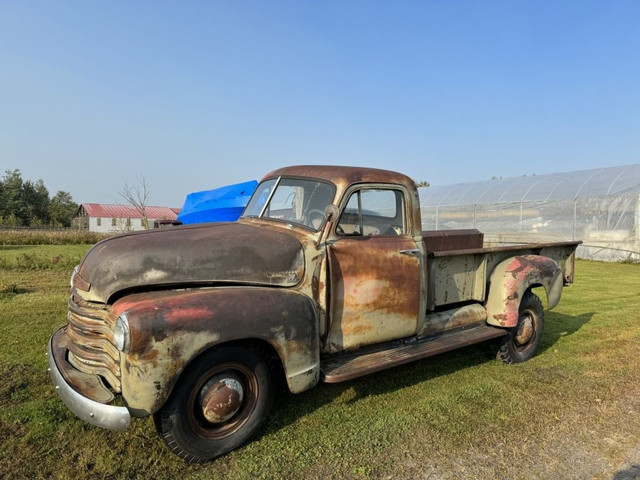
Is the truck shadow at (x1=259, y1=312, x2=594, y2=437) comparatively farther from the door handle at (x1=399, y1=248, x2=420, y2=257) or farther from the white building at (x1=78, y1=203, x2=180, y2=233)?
the white building at (x1=78, y1=203, x2=180, y2=233)

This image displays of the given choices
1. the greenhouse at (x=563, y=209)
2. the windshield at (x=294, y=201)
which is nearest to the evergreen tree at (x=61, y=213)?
the greenhouse at (x=563, y=209)

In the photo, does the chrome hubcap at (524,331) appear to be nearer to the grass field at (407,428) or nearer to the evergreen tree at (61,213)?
the grass field at (407,428)

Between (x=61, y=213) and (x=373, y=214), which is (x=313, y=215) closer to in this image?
(x=373, y=214)

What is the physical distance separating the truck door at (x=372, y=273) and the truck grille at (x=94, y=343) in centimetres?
165

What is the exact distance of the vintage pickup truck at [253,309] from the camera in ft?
9.29

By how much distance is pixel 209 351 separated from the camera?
9.90 ft

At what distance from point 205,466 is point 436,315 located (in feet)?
9.32

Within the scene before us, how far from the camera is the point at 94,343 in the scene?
311 cm

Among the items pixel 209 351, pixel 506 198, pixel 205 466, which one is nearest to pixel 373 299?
pixel 209 351

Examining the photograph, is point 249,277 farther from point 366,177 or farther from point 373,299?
point 366,177

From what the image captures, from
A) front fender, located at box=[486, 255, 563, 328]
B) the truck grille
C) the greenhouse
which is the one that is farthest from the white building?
the truck grille

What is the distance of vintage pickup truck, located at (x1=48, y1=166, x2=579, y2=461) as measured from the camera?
2.83 metres

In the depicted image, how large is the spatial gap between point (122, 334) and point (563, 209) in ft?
71.2

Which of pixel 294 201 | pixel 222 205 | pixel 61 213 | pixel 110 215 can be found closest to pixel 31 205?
pixel 61 213
